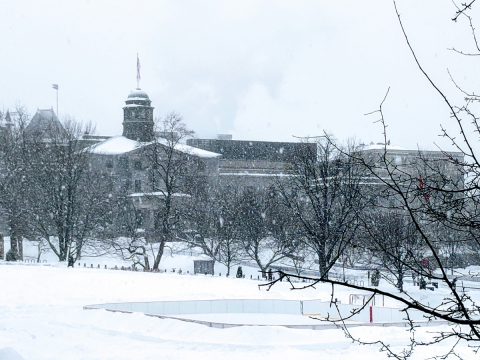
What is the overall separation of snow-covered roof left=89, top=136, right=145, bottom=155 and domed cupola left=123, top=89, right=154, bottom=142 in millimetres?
1069

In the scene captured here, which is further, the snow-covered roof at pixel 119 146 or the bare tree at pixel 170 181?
the snow-covered roof at pixel 119 146

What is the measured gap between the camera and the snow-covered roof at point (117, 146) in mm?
63219

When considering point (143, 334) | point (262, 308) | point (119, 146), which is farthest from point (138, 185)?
point (143, 334)

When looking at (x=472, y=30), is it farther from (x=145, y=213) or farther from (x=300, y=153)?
(x=145, y=213)

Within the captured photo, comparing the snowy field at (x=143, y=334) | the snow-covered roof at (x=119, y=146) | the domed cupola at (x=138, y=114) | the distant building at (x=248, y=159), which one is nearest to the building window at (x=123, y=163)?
the snow-covered roof at (x=119, y=146)

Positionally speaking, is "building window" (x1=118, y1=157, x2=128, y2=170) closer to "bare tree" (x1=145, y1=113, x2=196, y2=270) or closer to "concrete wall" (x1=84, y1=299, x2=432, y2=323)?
"bare tree" (x1=145, y1=113, x2=196, y2=270)

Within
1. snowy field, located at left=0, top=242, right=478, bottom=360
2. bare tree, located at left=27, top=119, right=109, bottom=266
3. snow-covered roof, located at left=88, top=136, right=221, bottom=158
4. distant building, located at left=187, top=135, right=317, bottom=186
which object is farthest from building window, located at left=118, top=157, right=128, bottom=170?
snowy field, located at left=0, top=242, right=478, bottom=360

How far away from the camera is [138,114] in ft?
219

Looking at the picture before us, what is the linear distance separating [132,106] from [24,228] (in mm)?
29420

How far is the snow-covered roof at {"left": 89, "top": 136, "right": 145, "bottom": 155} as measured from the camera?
207 ft

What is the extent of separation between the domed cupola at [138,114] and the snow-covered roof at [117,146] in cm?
107

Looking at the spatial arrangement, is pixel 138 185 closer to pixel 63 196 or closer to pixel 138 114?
pixel 138 114

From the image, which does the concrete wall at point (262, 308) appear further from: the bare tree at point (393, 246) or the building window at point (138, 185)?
the building window at point (138, 185)

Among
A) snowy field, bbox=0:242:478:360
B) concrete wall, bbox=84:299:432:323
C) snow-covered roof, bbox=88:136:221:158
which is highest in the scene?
snow-covered roof, bbox=88:136:221:158
